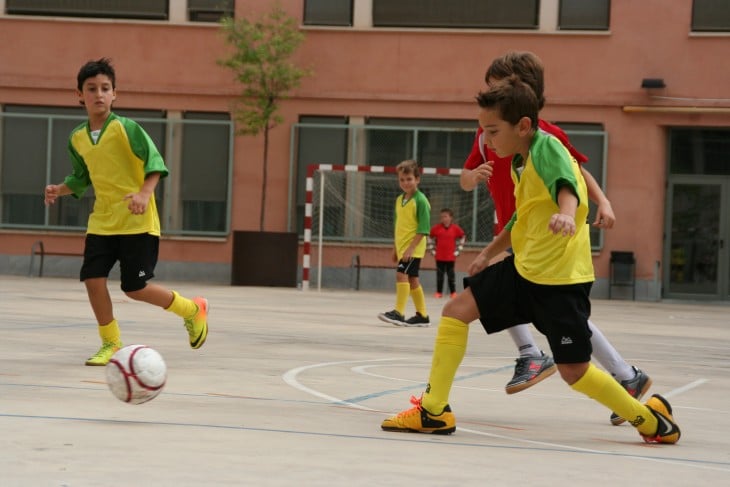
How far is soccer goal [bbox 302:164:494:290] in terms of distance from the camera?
2858 centimetres

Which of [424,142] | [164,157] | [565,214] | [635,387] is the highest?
[424,142]

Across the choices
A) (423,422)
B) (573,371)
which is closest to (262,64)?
(423,422)

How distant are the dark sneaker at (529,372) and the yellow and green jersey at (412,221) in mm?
7541

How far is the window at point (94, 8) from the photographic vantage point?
30.0m

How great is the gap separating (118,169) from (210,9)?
21103mm

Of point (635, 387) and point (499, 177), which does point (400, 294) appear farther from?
point (635, 387)

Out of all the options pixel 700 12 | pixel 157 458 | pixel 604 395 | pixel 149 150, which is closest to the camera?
pixel 157 458

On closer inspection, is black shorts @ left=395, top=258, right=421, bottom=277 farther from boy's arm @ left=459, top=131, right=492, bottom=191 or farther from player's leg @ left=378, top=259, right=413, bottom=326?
boy's arm @ left=459, top=131, right=492, bottom=191

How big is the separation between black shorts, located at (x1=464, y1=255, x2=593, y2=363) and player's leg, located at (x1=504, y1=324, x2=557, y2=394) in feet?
3.91

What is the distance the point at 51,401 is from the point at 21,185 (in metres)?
24.2

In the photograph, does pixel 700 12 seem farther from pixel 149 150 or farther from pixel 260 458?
pixel 260 458

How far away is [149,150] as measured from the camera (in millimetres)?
9211

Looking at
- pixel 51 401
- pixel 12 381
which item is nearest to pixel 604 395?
pixel 51 401

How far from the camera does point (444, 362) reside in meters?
6.50
